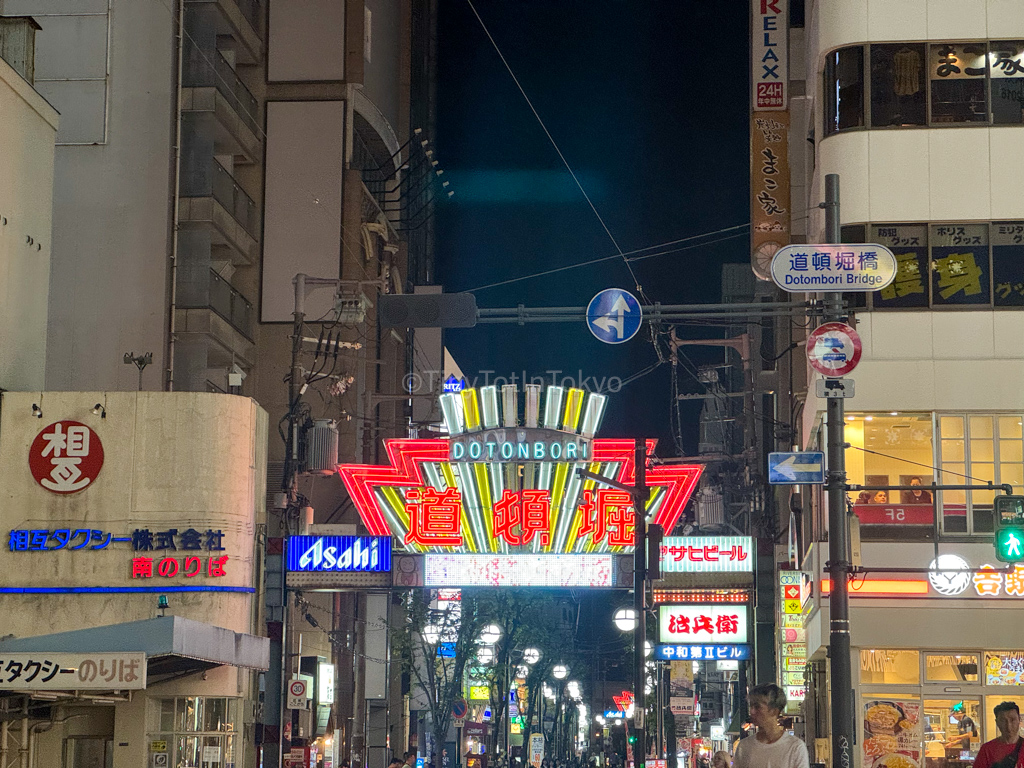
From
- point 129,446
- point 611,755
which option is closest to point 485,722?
point 611,755

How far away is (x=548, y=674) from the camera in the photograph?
304 feet

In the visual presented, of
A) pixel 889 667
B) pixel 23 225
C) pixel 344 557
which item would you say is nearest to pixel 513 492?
pixel 344 557

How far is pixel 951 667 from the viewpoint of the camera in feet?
94.0

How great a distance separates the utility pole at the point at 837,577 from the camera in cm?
1712

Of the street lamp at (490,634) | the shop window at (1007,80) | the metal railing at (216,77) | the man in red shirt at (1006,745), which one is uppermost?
the metal railing at (216,77)

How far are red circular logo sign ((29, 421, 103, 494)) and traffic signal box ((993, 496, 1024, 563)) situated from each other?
15952 mm

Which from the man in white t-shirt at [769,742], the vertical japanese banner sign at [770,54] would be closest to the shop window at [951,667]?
the vertical japanese banner sign at [770,54]

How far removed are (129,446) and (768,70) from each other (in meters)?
20.0

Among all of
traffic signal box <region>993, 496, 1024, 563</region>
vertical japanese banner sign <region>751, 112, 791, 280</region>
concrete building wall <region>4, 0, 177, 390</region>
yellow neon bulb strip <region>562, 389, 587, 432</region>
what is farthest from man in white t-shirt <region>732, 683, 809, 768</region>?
concrete building wall <region>4, 0, 177, 390</region>

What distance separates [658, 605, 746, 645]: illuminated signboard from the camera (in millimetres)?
31453

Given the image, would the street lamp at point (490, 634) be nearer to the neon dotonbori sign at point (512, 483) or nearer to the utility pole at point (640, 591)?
the neon dotonbori sign at point (512, 483)

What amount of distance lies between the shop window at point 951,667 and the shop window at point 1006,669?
0.85ft

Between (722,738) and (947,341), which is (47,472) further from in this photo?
(722,738)

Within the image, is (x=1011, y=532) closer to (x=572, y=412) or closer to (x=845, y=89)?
(x=845, y=89)
